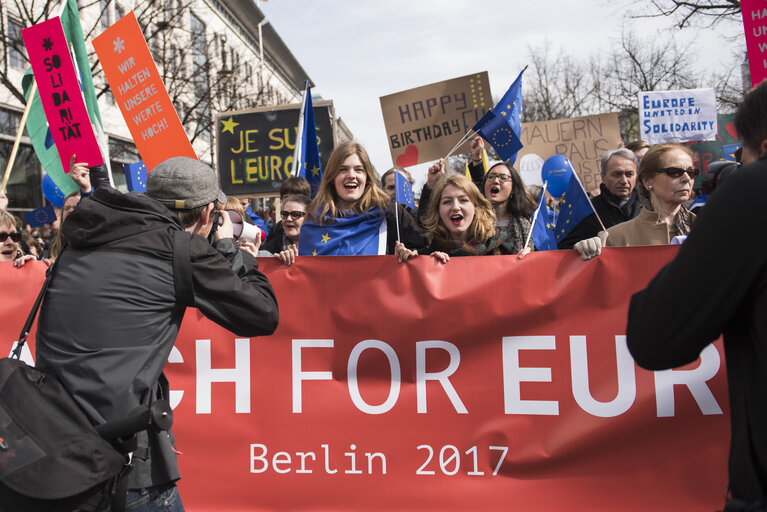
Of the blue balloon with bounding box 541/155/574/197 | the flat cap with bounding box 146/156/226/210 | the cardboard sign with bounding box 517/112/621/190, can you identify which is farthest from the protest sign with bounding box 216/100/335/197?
the flat cap with bounding box 146/156/226/210

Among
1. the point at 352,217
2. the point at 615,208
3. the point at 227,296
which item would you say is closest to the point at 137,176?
the point at 352,217

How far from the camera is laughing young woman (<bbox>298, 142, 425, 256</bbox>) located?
162 inches

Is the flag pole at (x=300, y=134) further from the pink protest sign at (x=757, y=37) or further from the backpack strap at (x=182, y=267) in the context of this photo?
the backpack strap at (x=182, y=267)

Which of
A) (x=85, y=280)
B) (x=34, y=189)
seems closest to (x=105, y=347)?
(x=85, y=280)

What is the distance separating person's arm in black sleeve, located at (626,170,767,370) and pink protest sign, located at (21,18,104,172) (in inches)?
162

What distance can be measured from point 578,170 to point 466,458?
6.18 meters

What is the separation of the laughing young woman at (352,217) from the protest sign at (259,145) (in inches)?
146

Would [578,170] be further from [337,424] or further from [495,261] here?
[337,424]

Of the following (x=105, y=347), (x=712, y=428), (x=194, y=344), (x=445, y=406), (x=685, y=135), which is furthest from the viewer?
(x=685, y=135)

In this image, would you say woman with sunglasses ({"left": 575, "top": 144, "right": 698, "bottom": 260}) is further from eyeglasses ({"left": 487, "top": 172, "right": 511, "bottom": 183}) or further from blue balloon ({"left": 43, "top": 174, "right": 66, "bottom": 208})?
blue balloon ({"left": 43, "top": 174, "right": 66, "bottom": 208})

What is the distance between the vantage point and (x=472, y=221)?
388cm

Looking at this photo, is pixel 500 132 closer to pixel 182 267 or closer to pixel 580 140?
pixel 182 267

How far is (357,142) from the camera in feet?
14.1

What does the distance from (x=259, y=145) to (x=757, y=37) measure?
5.78 m
